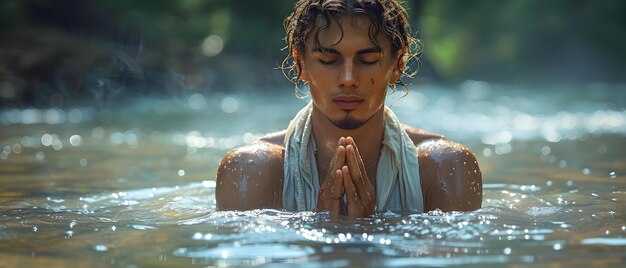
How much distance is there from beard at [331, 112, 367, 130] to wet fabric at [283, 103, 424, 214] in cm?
25

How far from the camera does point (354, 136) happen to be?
4.92 meters

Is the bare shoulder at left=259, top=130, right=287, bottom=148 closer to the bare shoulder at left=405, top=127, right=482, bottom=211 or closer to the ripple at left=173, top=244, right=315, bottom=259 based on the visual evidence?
the bare shoulder at left=405, top=127, right=482, bottom=211

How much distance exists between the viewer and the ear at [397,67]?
4.89 meters

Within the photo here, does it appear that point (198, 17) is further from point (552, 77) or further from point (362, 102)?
point (362, 102)

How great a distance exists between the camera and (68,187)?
6469 mm

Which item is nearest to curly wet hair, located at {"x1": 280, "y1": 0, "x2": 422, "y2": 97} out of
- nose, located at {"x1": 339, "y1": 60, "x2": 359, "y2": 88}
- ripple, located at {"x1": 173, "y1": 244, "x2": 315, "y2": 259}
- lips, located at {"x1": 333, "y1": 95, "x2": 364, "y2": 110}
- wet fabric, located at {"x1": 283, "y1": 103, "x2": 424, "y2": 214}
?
nose, located at {"x1": 339, "y1": 60, "x2": 359, "y2": 88}

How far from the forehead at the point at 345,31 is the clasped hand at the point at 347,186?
522 millimetres

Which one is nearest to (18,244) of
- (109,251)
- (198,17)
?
(109,251)

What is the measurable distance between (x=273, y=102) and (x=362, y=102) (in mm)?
14358

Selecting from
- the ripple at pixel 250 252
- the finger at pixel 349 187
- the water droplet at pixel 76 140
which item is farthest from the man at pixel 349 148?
the water droplet at pixel 76 140

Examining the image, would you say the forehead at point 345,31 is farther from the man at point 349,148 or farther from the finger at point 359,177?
the finger at point 359,177

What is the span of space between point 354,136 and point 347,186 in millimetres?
533

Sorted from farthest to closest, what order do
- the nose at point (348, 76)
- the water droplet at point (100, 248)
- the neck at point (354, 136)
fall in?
the neck at point (354, 136), the nose at point (348, 76), the water droplet at point (100, 248)

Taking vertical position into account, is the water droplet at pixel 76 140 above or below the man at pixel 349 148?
above
